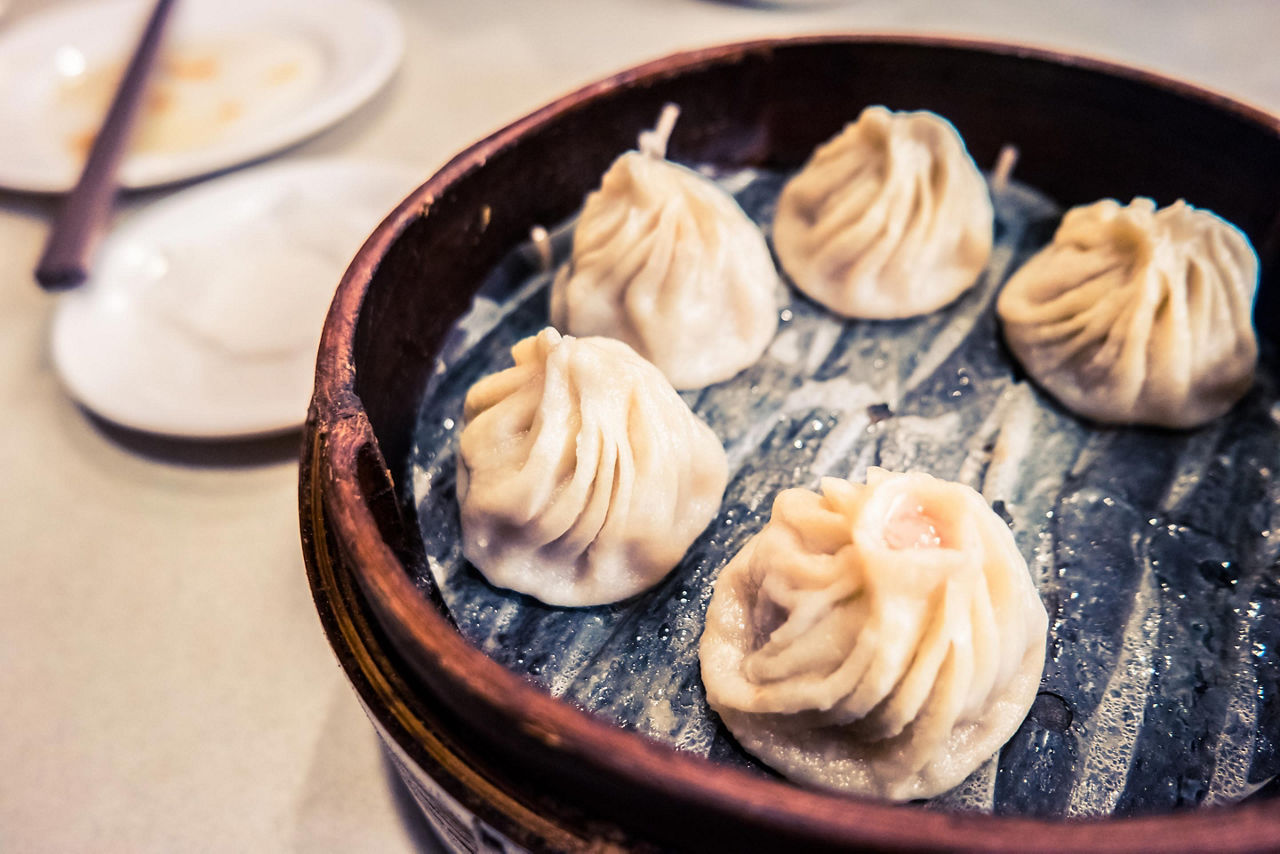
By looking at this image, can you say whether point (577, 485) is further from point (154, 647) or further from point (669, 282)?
point (154, 647)

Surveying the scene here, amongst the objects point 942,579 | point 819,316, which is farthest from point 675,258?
point 942,579

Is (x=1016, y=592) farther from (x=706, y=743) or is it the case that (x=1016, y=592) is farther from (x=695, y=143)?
(x=695, y=143)

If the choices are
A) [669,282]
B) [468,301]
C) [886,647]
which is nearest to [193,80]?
[468,301]

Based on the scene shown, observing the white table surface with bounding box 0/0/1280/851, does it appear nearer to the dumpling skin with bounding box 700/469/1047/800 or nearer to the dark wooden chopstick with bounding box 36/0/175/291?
the dark wooden chopstick with bounding box 36/0/175/291

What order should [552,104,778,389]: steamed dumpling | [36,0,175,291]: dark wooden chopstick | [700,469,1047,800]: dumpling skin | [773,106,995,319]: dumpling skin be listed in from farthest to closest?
[36,0,175,291]: dark wooden chopstick → [773,106,995,319]: dumpling skin → [552,104,778,389]: steamed dumpling → [700,469,1047,800]: dumpling skin

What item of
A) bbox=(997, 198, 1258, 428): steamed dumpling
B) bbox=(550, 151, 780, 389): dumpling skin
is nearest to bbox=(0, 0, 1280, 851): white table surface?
bbox=(550, 151, 780, 389): dumpling skin

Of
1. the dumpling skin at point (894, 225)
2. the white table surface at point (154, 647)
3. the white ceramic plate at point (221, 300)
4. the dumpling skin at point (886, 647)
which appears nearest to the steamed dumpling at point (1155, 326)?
the dumpling skin at point (894, 225)
